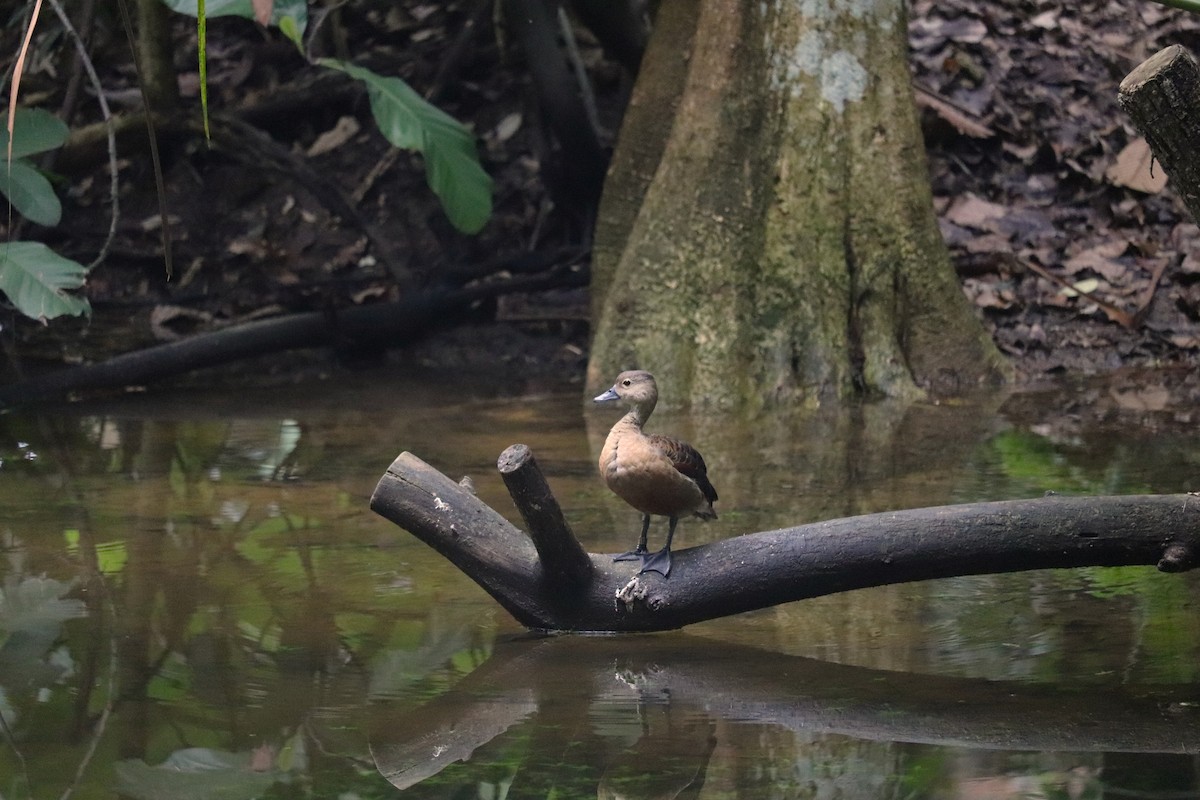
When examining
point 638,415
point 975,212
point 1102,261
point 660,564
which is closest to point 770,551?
point 660,564

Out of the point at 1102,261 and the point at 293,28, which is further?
the point at 1102,261

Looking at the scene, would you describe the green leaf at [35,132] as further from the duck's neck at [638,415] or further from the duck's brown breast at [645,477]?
the duck's brown breast at [645,477]

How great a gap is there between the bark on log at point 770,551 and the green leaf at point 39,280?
10.8ft

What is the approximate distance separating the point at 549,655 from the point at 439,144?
494cm

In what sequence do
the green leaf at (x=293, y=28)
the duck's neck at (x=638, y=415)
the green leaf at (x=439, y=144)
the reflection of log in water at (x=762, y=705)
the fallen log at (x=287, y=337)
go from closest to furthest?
1. the reflection of log in water at (x=762, y=705)
2. the duck's neck at (x=638, y=415)
3. the green leaf at (x=293, y=28)
4. the fallen log at (x=287, y=337)
5. the green leaf at (x=439, y=144)

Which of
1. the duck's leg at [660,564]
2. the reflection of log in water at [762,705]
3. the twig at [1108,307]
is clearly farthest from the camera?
the twig at [1108,307]

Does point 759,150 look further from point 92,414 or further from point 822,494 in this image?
point 92,414

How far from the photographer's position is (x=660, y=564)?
3713mm

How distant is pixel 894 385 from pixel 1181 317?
2.12 m

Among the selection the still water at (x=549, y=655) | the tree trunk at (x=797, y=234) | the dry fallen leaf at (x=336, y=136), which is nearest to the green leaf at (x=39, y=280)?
the still water at (x=549, y=655)

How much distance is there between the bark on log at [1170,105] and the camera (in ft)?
9.73

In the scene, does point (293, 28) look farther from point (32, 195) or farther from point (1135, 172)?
point (1135, 172)

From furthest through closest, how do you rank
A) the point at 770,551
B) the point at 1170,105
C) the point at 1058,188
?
the point at 1058,188 → the point at 770,551 → the point at 1170,105

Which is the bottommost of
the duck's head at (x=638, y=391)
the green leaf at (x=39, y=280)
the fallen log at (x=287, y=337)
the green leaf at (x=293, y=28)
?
the fallen log at (x=287, y=337)
